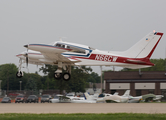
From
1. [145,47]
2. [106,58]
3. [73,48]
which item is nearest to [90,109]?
[106,58]

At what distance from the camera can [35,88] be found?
109m

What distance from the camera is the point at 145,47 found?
92.7 feet

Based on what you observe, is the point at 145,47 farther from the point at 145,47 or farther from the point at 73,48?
the point at 73,48

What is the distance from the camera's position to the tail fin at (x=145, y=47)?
92.3 feet

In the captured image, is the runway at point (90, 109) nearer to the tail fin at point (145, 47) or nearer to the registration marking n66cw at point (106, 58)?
the registration marking n66cw at point (106, 58)

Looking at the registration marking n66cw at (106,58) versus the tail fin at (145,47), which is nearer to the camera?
the registration marking n66cw at (106,58)

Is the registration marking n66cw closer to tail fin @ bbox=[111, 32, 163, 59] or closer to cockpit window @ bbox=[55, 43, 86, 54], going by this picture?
tail fin @ bbox=[111, 32, 163, 59]

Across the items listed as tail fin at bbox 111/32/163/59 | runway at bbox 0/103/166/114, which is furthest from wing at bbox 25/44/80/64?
tail fin at bbox 111/32/163/59

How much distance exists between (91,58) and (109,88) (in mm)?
41126

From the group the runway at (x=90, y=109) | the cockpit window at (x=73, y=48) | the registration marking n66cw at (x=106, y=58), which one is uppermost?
the cockpit window at (x=73, y=48)

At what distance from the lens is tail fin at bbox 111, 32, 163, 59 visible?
28125mm

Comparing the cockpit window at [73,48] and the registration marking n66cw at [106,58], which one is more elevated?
the cockpit window at [73,48]

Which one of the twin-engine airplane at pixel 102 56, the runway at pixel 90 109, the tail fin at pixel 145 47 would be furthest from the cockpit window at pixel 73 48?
the runway at pixel 90 109

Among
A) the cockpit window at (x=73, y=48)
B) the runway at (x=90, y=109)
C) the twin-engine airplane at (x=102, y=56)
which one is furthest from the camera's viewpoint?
the twin-engine airplane at (x=102, y=56)
